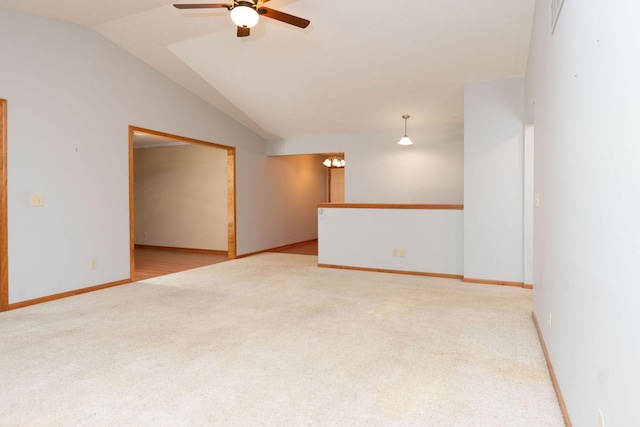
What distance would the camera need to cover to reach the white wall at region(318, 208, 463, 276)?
5297 mm

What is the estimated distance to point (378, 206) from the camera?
5.76 m

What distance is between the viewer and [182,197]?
8336mm

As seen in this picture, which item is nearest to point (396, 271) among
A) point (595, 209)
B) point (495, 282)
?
point (495, 282)

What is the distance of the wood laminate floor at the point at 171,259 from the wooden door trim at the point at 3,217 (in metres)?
1.53

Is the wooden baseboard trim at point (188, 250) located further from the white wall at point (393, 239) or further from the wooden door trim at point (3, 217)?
the wooden door trim at point (3, 217)

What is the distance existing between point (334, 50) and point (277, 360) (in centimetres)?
350

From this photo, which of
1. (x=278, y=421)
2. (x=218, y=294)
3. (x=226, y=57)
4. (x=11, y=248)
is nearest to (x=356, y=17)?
(x=226, y=57)

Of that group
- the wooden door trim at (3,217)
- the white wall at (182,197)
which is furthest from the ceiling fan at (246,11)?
the white wall at (182,197)

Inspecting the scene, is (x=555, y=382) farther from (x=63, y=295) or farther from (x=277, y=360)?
(x=63, y=295)

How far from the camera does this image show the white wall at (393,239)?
17.4ft

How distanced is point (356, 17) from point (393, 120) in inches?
106

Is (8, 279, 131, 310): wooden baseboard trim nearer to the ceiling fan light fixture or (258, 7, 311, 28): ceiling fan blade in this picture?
the ceiling fan light fixture

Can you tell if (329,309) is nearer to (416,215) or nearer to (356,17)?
(416,215)

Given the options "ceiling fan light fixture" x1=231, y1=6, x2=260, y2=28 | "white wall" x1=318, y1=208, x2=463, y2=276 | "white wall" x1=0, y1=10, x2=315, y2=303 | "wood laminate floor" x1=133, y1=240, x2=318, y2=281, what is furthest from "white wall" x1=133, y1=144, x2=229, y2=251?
"ceiling fan light fixture" x1=231, y1=6, x2=260, y2=28
